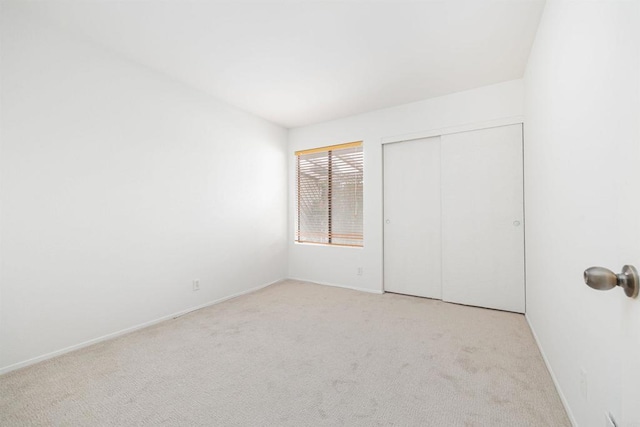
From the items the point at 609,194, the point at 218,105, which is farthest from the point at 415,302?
the point at 218,105

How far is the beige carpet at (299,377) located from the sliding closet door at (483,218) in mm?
405

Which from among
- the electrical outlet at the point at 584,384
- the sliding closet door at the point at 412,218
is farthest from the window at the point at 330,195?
the electrical outlet at the point at 584,384

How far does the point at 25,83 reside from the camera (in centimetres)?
198

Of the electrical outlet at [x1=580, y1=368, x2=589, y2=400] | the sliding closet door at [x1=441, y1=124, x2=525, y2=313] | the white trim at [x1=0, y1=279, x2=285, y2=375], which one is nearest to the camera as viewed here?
the electrical outlet at [x1=580, y1=368, x2=589, y2=400]

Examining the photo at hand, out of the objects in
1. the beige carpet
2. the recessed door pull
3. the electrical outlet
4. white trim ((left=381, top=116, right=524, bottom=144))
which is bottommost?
the beige carpet

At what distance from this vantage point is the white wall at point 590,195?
0.74 meters

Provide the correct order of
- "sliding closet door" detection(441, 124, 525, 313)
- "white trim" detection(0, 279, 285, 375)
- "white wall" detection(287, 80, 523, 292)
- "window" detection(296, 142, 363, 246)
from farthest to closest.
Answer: "window" detection(296, 142, 363, 246) → "white wall" detection(287, 80, 523, 292) → "sliding closet door" detection(441, 124, 525, 313) → "white trim" detection(0, 279, 285, 375)

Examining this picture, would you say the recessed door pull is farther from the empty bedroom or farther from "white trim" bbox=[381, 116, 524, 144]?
"white trim" bbox=[381, 116, 524, 144]

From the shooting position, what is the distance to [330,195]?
4301 mm

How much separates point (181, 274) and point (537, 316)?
3487 millimetres

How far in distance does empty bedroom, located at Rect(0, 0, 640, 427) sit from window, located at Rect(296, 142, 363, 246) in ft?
0.21

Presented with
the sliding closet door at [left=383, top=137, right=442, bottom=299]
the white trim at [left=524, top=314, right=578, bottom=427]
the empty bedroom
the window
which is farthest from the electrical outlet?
the window

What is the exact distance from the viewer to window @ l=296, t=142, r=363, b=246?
4074 mm

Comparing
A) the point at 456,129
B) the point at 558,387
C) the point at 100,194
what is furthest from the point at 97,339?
the point at 456,129
